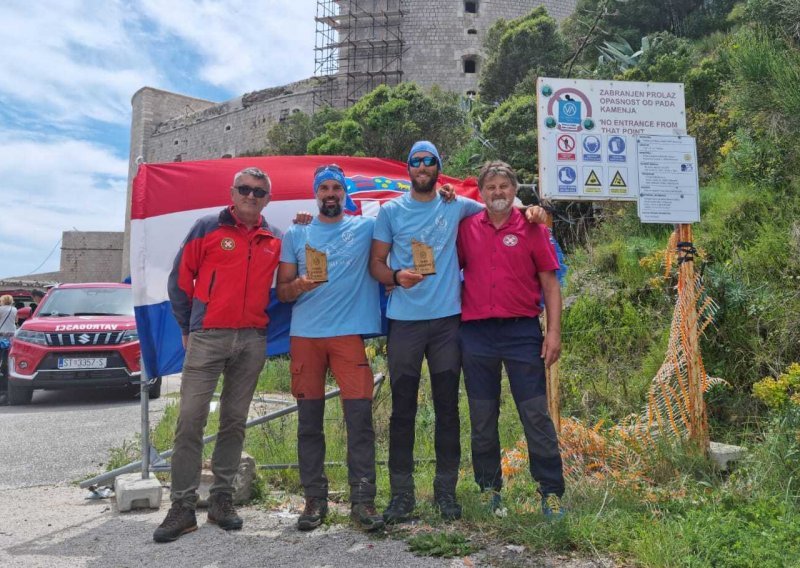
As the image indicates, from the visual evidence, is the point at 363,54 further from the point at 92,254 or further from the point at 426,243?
the point at 426,243

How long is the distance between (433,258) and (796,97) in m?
4.26

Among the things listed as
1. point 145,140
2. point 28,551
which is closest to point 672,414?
point 28,551

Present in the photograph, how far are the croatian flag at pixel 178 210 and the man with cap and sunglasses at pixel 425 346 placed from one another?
1.22 m

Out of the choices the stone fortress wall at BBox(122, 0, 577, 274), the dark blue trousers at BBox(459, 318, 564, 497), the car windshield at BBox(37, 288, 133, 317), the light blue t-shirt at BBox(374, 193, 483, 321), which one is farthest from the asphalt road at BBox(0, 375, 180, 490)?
the stone fortress wall at BBox(122, 0, 577, 274)

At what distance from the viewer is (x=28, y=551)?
3477 mm

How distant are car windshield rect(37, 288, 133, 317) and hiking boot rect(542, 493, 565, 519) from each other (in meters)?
7.98

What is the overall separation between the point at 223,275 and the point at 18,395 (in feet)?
23.3

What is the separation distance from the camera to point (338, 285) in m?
3.84

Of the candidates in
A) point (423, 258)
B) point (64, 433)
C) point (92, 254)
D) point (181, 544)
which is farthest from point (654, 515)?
point (92, 254)

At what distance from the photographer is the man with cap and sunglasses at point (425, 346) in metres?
3.70

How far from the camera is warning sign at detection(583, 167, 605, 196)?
4613mm

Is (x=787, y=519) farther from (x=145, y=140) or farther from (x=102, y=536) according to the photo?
(x=145, y=140)

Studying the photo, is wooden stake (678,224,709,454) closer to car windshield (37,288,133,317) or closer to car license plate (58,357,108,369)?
car license plate (58,357,108,369)

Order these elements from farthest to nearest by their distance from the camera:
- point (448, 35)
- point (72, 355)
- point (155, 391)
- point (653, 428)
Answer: point (448, 35) < point (155, 391) < point (72, 355) < point (653, 428)
